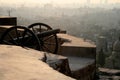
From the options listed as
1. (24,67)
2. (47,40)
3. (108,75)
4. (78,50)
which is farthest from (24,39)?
(108,75)

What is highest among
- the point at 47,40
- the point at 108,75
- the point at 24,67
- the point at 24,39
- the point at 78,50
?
the point at 24,67

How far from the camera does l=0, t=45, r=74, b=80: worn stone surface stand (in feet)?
15.8

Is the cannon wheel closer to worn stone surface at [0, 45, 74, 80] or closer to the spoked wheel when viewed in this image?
the spoked wheel

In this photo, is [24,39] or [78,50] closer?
[24,39]

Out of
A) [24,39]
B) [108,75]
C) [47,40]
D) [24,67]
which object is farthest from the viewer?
[108,75]

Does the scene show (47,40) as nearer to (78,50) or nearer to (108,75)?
(78,50)

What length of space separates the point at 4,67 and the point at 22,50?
6.09 feet

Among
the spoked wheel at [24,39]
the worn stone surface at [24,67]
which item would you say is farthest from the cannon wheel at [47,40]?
the worn stone surface at [24,67]

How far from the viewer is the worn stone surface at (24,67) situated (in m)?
4.81

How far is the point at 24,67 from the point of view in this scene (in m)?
5.39

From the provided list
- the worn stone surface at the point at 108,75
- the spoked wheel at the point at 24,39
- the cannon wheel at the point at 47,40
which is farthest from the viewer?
the worn stone surface at the point at 108,75

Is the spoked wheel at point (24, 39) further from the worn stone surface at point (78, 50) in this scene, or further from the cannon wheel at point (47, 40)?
the worn stone surface at point (78, 50)

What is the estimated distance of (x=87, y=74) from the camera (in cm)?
900

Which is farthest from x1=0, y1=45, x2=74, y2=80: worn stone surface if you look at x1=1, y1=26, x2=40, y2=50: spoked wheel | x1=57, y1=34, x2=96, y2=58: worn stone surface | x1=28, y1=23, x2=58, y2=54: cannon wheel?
x1=57, y1=34, x2=96, y2=58: worn stone surface
